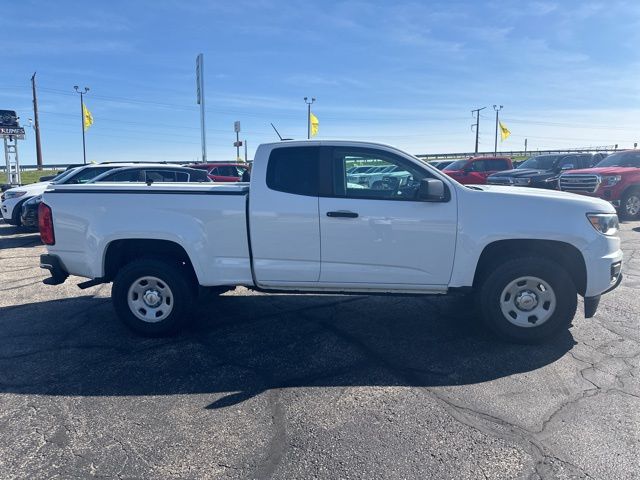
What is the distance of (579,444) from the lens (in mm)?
3209

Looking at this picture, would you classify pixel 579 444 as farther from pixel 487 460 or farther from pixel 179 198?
pixel 179 198

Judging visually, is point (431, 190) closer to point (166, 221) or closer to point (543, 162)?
point (166, 221)

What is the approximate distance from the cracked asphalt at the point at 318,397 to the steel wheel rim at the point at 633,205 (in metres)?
9.43

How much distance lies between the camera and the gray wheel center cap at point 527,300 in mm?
4824

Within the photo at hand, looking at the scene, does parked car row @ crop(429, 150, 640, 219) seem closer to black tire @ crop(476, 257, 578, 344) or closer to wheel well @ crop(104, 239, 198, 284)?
black tire @ crop(476, 257, 578, 344)

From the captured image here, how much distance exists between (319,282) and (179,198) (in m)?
1.64

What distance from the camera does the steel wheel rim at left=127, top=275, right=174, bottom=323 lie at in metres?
5.16

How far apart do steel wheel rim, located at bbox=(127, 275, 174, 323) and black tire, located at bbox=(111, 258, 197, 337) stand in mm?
22

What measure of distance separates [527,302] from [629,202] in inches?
Result: 450

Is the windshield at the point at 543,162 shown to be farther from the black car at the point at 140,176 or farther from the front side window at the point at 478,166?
the black car at the point at 140,176

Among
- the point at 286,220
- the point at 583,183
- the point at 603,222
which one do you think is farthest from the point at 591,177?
the point at 286,220

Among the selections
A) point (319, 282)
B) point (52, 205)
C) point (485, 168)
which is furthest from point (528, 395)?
point (485, 168)

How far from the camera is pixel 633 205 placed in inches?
553

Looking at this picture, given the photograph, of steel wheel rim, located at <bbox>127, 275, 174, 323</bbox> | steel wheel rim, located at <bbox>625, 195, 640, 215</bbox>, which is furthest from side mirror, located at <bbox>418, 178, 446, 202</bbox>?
steel wheel rim, located at <bbox>625, 195, 640, 215</bbox>
